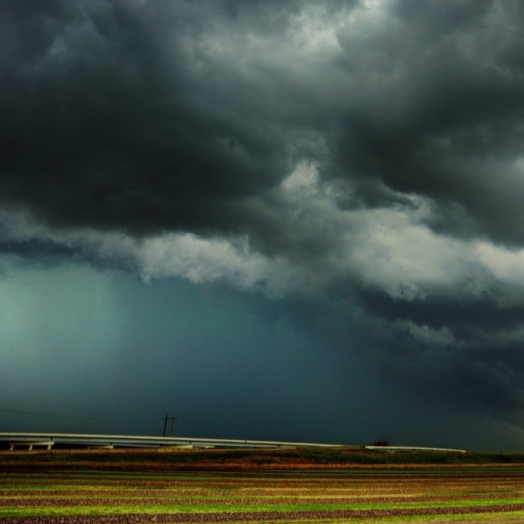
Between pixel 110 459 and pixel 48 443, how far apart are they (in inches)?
1345

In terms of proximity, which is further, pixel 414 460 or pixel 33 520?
pixel 414 460

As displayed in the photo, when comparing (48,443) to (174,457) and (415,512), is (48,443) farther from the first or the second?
(415,512)

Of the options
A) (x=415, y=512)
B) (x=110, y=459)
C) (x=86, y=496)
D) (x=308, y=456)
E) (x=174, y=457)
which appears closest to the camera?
(x=415, y=512)

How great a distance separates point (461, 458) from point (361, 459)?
28340mm

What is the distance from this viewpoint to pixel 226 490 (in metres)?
39.5

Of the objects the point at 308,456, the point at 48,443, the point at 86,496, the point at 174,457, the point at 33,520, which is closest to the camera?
the point at 33,520

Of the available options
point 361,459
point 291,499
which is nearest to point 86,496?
point 291,499

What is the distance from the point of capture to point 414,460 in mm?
102938

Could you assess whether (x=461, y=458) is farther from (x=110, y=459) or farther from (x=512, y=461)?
(x=110, y=459)

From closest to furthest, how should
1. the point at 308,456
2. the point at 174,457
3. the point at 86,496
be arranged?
the point at 86,496 < the point at 174,457 < the point at 308,456

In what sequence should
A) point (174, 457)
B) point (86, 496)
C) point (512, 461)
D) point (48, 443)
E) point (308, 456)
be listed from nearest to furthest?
point (86, 496)
point (174, 457)
point (308, 456)
point (48, 443)
point (512, 461)

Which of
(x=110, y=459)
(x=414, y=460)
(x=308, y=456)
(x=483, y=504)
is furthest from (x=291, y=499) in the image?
(x=414, y=460)

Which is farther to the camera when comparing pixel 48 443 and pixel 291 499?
pixel 48 443

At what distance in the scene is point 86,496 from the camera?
33.3 metres
